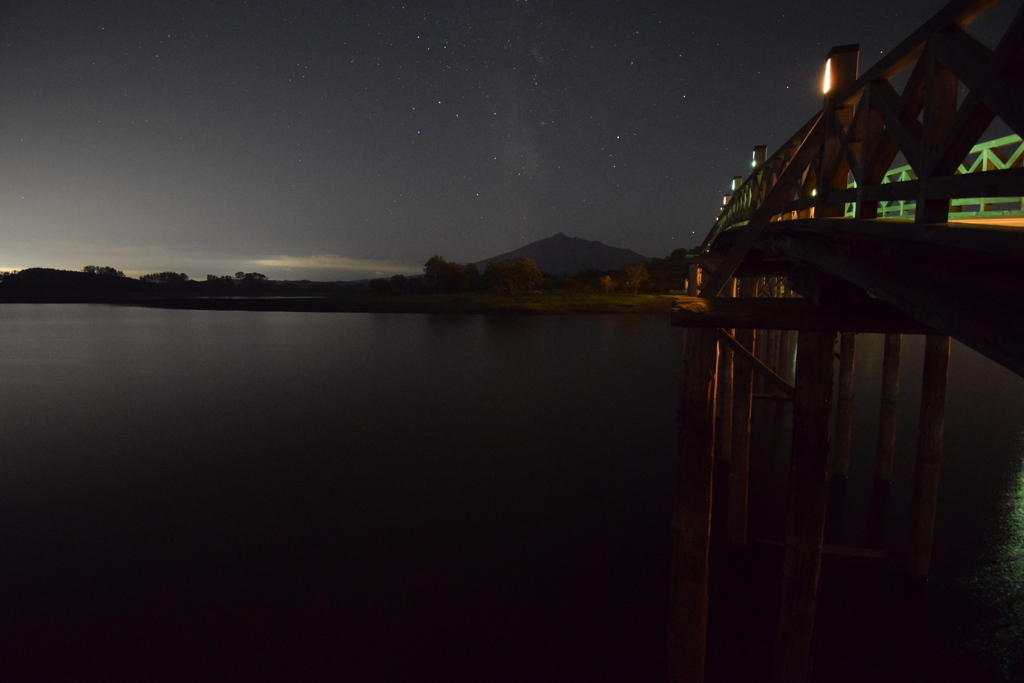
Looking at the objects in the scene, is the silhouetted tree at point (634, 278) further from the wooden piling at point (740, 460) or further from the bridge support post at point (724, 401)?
the wooden piling at point (740, 460)

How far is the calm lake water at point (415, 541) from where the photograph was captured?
8086 mm

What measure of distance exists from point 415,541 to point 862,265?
1125 centimetres

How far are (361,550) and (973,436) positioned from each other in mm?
21554

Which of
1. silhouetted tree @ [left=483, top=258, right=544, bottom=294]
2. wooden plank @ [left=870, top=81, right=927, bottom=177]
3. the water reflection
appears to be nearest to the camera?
wooden plank @ [left=870, top=81, right=927, bottom=177]

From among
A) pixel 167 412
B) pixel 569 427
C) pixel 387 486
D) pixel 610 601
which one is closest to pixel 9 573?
pixel 387 486

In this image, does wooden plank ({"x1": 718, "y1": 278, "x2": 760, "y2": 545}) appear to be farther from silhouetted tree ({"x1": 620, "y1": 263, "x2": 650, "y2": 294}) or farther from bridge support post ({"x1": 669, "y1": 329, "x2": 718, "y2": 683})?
silhouetted tree ({"x1": 620, "y1": 263, "x2": 650, "y2": 294})

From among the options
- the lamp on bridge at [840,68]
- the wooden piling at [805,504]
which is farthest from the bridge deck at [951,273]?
the lamp on bridge at [840,68]

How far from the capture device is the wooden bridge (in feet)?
6.59

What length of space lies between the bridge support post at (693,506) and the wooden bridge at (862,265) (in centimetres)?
2

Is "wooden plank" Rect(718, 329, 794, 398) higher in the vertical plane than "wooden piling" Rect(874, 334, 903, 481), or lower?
higher

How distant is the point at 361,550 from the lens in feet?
37.4

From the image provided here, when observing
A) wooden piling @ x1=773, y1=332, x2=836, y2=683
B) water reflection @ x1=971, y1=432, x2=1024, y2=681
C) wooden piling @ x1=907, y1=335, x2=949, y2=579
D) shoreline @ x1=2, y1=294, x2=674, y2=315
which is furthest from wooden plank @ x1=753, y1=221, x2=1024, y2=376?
shoreline @ x1=2, y1=294, x2=674, y2=315

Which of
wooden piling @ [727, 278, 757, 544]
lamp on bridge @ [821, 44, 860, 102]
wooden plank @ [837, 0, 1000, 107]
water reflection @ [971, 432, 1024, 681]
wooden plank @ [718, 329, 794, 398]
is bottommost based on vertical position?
water reflection @ [971, 432, 1024, 681]

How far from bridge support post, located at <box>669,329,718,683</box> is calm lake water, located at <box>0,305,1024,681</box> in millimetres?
2734
